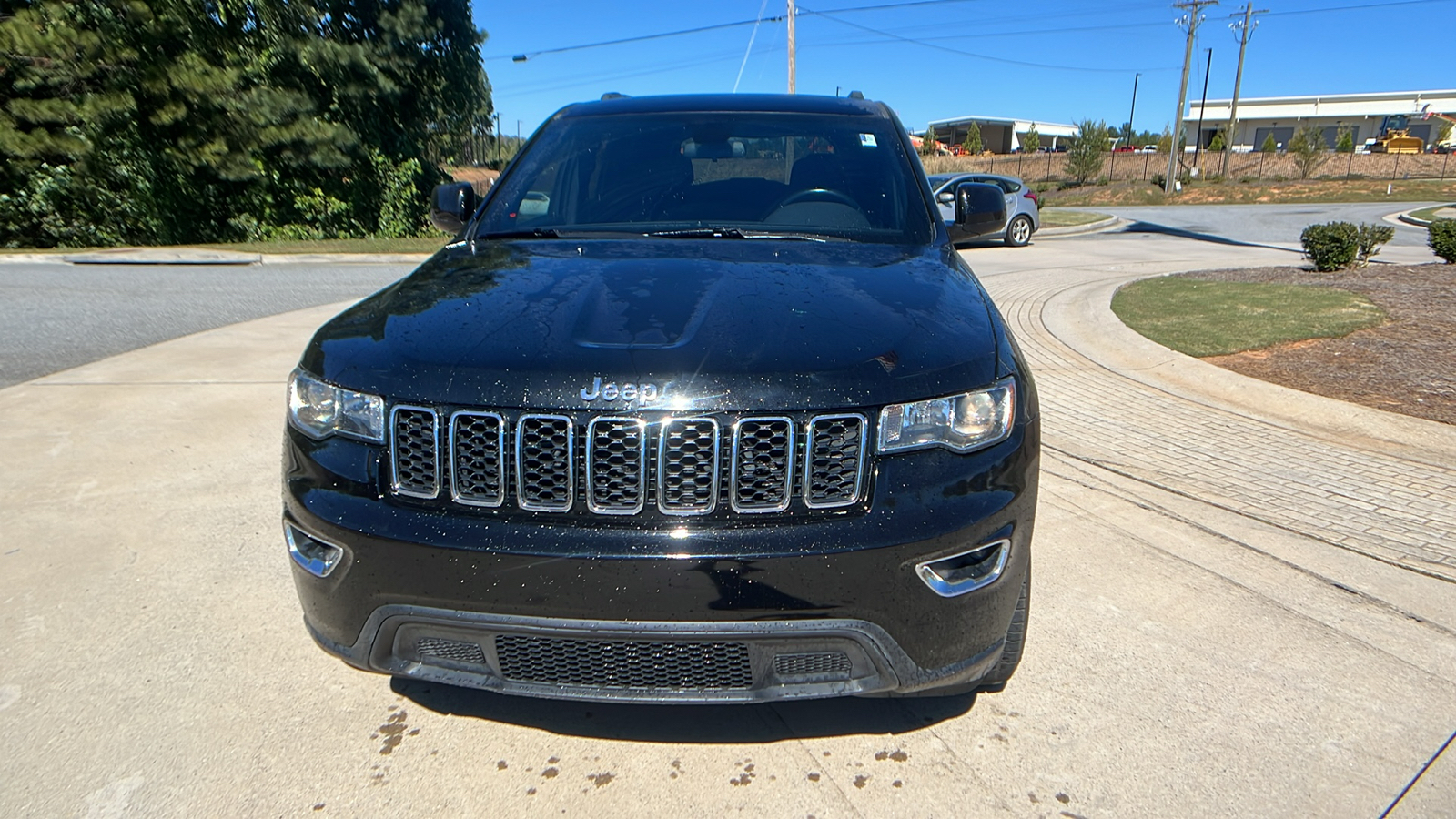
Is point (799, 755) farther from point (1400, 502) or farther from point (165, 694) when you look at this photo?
point (1400, 502)

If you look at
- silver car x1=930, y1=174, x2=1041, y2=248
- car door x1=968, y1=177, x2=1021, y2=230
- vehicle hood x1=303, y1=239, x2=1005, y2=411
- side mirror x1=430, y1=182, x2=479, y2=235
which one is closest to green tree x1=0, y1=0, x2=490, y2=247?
silver car x1=930, y1=174, x2=1041, y2=248

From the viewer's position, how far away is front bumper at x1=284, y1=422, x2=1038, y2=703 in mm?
2037

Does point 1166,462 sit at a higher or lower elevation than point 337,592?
lower

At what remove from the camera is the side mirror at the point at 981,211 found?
3.83 meters

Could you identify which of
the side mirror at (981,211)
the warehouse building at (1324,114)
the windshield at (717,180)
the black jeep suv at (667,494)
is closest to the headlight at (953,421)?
the black jeep suv at (667,494)

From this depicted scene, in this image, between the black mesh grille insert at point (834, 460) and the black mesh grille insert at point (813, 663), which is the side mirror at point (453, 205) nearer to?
the black mesh grille insert at point (834, 460)

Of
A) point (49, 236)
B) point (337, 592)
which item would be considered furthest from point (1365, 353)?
point (49, 236)

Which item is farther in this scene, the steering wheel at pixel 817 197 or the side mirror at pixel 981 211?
the side mirror at pixel 981 211

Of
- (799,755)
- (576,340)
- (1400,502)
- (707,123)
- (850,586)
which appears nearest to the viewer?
(850,586)

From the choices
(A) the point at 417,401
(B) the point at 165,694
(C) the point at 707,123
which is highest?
(C) the point at 707,123

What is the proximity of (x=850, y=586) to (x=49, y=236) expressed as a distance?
21849mm

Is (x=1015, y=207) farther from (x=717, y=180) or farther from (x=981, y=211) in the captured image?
(x=717, y=180)

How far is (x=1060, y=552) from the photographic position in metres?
3.81

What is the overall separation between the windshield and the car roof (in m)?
0.05
